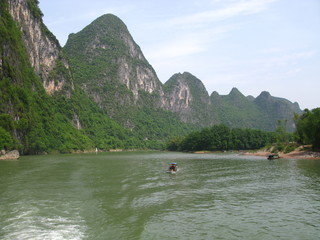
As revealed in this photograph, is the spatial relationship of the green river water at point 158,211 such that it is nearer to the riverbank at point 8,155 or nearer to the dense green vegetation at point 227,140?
the riverbank at point 8,155

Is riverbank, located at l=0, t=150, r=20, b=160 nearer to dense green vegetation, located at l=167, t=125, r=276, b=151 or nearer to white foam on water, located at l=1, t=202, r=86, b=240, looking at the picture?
white foam on water, located at l=1, t=202, r=86, b=240

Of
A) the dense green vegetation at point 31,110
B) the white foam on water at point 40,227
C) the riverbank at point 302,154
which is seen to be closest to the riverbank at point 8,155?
the dense green vegetation at point 31,110

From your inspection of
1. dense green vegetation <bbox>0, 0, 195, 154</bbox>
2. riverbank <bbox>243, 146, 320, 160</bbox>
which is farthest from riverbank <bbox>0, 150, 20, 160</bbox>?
riverbank <bbox>243, 146, 320, 160</bbox>

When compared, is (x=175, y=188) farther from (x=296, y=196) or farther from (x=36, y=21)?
(x=36, y=21)

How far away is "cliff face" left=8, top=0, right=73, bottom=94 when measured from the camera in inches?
5733

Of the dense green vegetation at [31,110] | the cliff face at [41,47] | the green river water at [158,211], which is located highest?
the cliff face at [41,47]

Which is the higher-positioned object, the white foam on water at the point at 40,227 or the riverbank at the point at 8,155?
the riverbank at the point at 8,155

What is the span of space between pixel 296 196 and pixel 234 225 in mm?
11964

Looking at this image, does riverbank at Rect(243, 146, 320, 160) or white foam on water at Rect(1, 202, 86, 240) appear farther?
riverbank at Rect(243, 146, 320, 160)

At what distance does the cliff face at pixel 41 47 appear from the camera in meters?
146

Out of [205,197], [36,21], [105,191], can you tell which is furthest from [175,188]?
[36,21]

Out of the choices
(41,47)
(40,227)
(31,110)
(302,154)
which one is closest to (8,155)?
(31,110)

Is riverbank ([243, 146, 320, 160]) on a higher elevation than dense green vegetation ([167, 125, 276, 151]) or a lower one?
lower

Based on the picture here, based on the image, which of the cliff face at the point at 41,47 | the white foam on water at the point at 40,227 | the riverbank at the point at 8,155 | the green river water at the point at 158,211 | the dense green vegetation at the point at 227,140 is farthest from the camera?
the dense green vegetation at the point at 227,140
